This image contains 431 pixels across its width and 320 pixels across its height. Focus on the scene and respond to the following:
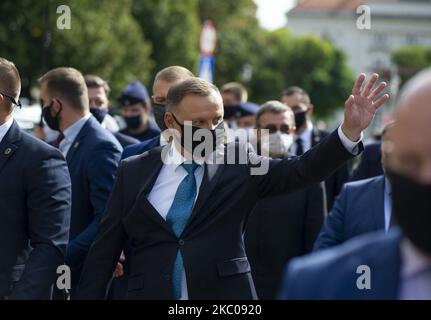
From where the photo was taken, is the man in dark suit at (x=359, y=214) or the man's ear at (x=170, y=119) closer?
the man's ear at (x=170, y=119)

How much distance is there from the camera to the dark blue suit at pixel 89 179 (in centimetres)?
625

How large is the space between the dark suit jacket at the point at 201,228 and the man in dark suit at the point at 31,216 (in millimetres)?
261

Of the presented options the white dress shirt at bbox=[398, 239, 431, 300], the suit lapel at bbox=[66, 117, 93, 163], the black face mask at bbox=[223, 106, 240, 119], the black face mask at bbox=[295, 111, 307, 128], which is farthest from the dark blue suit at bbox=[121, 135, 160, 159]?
the black face mask at bbox=[223, 106, 240, 119]

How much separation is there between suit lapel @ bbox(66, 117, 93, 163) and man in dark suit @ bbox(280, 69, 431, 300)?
13.6 feet

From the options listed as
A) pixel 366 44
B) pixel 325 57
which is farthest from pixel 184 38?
pixel 366 44

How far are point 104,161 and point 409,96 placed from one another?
424cm

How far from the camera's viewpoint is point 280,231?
289 inches

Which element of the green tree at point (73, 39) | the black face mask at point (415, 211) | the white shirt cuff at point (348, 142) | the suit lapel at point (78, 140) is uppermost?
the green tree at point (73, 39)

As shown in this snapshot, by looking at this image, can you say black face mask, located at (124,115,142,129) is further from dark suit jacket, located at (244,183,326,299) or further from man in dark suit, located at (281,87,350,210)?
dark suit jacket, located at (244,183,326,299)

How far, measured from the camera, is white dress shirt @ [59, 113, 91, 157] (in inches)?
262

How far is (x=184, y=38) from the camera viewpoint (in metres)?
47.2

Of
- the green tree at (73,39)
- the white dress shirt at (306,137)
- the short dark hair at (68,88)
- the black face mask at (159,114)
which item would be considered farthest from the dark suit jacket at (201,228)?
the green tree at (73,39)

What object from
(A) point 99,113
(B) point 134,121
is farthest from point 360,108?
(B) point 134,121

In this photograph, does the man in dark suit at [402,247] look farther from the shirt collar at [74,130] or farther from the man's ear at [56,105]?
the man's ear at [56,105]
